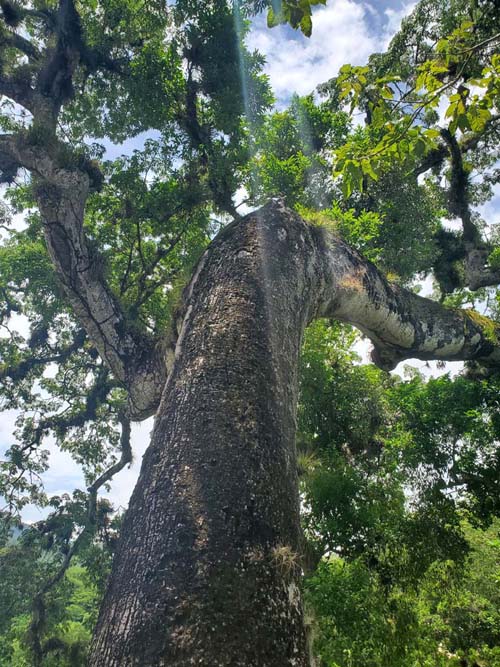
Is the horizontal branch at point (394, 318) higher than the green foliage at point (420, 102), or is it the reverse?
the horizontal branch at point (394, 318)

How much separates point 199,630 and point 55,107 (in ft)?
29.5

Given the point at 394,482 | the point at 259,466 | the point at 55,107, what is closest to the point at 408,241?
the point at 394,482

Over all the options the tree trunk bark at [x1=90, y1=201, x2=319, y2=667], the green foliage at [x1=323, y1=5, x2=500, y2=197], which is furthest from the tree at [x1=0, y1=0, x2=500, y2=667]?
the green foliage at [x1=323, y1=5, x2=500, y2=197]

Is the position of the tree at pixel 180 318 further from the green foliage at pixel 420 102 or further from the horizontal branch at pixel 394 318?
the green foliage at pixel 420 102

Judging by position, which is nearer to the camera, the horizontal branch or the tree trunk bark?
the tree trunk bark

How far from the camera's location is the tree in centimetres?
157

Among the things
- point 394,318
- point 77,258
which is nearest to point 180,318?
point 394,318

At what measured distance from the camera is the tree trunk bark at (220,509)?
143 centimetres

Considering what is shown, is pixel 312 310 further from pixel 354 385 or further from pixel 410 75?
pixel 410 75

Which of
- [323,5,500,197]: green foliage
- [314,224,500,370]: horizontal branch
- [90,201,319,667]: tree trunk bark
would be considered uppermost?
[314,224,500,370]: horizontal branch

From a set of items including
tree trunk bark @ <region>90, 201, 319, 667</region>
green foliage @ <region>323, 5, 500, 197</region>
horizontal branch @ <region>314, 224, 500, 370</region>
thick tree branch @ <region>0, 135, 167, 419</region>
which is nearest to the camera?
tree trunk bark @ <region>90, 201, 319, 667</region>

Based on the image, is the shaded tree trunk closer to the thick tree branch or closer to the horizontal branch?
the horizontal branch

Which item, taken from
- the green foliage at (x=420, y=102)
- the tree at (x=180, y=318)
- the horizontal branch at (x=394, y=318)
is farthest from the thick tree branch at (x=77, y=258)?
the green foliage at (x=420, y=102)

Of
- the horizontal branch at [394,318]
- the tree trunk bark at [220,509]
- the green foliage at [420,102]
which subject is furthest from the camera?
the horizontal branch at [394,318]
